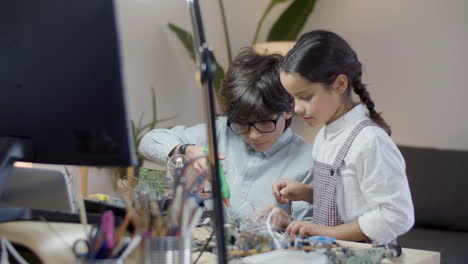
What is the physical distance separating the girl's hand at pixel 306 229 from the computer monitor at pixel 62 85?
0.49m

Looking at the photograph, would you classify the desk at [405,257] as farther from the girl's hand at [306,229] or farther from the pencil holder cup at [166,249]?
the pencil holder cup at [166,249]

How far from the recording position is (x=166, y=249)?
78 cm

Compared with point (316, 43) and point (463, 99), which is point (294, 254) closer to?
point (316, 43)

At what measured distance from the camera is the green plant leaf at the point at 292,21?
3.29 m

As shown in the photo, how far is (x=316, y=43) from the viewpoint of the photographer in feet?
4.75

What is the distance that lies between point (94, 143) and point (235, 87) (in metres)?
0.93

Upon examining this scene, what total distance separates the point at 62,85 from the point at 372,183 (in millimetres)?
727

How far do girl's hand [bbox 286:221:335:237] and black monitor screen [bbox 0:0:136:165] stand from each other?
19.2 inches

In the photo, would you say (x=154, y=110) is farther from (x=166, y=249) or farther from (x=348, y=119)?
(x=166, y=249)

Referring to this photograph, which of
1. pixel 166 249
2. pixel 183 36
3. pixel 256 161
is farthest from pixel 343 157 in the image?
pixel 183 36

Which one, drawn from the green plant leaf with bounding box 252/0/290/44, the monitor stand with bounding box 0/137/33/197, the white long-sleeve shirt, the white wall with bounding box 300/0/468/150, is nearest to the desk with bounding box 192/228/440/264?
the white long-sleeve shirt

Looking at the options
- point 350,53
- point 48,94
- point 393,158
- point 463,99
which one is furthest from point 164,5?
point 48,94

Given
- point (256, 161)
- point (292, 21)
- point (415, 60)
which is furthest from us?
point (292, 21)

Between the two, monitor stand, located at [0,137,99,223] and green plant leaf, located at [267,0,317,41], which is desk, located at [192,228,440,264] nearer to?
monitor stand, located at [0,137,99,223]
